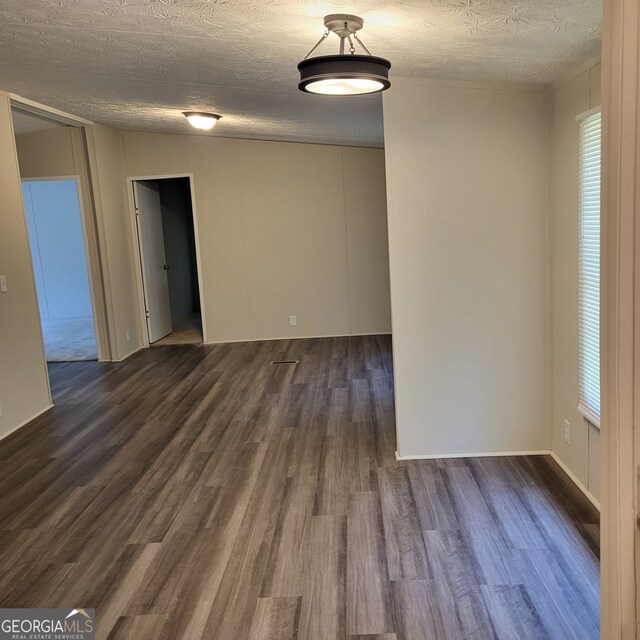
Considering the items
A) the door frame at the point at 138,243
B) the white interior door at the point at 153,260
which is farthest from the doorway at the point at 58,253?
the door frame at the point at 138,243

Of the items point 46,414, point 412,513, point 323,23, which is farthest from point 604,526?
point 46,414

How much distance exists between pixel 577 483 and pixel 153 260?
5994 millimetres

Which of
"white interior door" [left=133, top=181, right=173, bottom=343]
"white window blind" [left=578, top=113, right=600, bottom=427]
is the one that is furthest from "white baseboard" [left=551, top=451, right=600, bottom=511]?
"white interior door" [left=133, top=181, right=173, bottom=343]

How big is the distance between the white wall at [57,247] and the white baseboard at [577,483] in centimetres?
803

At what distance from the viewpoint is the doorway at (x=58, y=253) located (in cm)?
923

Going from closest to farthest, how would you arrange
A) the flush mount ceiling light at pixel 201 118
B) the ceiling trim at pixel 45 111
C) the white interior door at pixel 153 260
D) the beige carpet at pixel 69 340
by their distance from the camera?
1. the ceiling trim at pixel 45 111
2. the flush mount ceiling light at pixel 201 118
3. the beige carpet at pixel 69 340
4. the white interior door at pixel 153 260

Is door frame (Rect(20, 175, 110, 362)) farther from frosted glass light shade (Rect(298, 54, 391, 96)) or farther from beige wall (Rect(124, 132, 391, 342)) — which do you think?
frosted glass light shade (Rect(298, 54, 391, 96))

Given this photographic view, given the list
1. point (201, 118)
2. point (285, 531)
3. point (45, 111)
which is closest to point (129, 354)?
point (45, 111)

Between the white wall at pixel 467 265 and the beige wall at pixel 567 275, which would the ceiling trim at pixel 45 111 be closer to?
the white wall at pixel 467 265

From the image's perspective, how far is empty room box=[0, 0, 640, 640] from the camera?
2.03 m

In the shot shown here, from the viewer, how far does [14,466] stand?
3572 mm

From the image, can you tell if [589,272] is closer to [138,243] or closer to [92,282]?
[92,282]

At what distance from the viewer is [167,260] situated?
27.2ft

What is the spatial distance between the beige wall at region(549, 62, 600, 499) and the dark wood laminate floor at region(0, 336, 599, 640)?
0.78 feet
